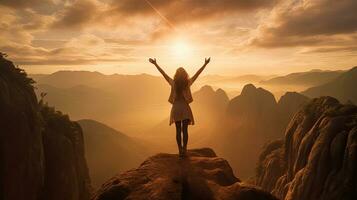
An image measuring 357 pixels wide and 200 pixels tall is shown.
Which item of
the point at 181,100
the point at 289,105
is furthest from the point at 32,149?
the point at 289,105

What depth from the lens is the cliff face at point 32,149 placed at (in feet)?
118

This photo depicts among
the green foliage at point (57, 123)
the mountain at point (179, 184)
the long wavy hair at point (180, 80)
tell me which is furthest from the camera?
the green foliage at point (57, 123)

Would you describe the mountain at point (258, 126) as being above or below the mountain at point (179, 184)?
below

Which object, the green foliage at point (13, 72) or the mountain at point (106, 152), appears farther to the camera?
the mountain at point (106, 152)

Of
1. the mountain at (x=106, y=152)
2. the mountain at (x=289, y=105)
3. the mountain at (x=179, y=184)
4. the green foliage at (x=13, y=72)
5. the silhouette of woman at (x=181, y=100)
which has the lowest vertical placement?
the mountain at (x=106, y=152)

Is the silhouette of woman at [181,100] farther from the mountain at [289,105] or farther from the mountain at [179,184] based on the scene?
the mountain at [289,105]

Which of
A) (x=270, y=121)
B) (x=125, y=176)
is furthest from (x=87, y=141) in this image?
(x=125, y=176)

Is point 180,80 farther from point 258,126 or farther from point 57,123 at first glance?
point 258,126

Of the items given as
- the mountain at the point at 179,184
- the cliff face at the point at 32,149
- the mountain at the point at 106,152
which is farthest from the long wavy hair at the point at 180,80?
the mountain at the point at 106,152

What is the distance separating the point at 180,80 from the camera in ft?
50.4

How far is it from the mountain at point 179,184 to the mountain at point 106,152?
125 metres

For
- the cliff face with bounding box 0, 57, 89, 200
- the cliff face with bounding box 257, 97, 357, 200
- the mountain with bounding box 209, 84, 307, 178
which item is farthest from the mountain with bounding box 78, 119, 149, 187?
the cliff face with bounding box 257, 97, 357, 200

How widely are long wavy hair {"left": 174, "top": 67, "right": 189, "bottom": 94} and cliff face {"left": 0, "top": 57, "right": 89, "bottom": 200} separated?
26229mm

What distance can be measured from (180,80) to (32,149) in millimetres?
29134
